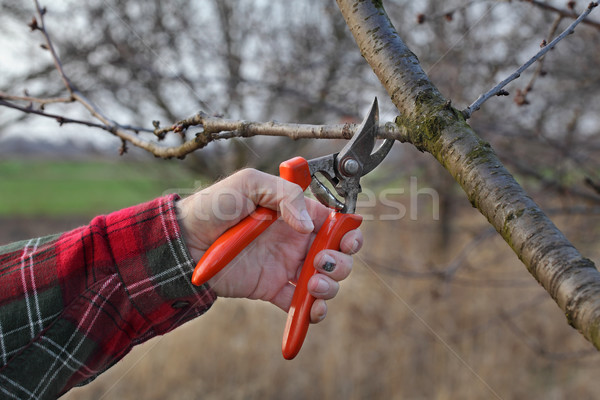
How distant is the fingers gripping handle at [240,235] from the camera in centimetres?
153

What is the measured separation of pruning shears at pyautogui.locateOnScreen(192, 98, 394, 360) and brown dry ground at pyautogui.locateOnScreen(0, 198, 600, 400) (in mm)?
3003

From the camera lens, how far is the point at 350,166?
1.76 meters

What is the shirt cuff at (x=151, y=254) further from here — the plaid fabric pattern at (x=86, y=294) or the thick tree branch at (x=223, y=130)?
the thick tree branch at (x=223, y=130)

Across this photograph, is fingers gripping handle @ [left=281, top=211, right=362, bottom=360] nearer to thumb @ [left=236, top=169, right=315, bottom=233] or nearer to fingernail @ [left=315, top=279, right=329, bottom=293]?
fingernail @ [left=315, top=279, right=329, bottom=293]

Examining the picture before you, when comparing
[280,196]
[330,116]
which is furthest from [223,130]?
[330,116]

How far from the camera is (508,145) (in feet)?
13.5

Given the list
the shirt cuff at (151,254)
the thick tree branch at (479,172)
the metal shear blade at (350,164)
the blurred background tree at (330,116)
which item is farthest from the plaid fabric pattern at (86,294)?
the blurred background tree at (330,116)

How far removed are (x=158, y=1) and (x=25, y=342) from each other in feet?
15.3

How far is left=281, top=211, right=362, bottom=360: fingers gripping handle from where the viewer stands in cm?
166

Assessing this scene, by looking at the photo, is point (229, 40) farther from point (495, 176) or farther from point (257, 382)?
point (495, 176)

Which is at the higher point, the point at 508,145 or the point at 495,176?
the point at 508,145

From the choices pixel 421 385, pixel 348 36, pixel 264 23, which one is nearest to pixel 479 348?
pixel 421 385

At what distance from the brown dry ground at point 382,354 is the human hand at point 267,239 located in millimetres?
2816

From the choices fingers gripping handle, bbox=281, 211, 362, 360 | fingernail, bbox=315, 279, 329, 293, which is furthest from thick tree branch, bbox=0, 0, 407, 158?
fingernail, bbox=315, 279, 329, 293
